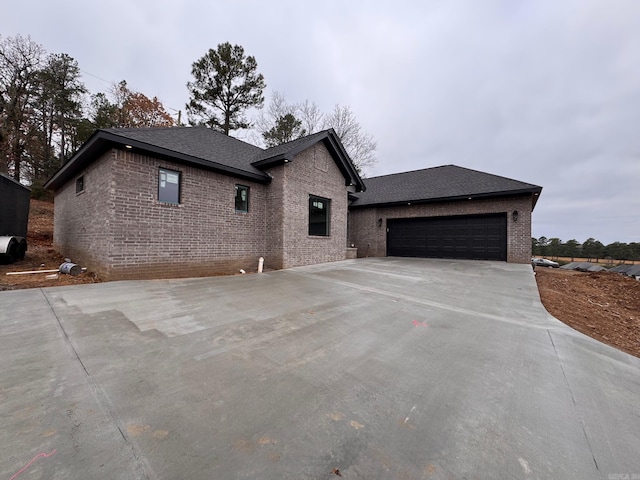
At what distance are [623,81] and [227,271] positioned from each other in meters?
18.4

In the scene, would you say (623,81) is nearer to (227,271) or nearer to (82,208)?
(227,271)

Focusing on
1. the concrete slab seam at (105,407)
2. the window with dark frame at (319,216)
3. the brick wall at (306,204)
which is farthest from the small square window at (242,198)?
the concrete slab seam at (105,407)

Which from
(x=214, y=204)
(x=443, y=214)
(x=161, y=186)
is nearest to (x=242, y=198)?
(x=214, y=204)

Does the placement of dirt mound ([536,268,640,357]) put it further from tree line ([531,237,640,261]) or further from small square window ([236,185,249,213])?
tree line ([531,237,640,261])

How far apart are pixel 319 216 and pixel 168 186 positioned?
18.7ft

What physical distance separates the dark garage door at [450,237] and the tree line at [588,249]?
39.2 metres

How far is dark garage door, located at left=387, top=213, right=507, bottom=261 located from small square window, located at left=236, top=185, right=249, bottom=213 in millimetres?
9238

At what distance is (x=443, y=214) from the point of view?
13188mm

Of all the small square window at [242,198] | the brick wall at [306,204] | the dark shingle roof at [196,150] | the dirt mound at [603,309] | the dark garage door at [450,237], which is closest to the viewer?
the dirt mound at [603,309]

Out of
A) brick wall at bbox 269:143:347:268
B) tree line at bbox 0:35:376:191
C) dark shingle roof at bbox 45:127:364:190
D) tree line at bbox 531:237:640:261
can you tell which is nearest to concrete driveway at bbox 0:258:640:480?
dark shingle roof at bbox 45:127:364:190

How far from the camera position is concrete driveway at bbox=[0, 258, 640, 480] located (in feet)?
4.61

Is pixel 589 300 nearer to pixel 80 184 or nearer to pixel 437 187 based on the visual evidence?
pixel 437 187

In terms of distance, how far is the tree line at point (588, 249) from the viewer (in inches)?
1417

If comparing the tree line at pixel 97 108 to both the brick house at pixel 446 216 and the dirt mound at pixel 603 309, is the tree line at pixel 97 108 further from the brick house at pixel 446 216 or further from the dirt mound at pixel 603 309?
the dirt mound at pixel 603 309
